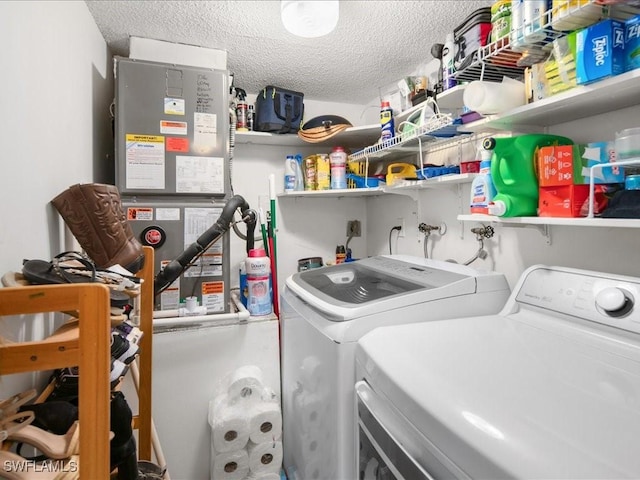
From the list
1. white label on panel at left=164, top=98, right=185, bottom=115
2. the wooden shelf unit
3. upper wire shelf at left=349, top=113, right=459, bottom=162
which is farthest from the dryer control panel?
white label on panel at left=164, top=98, right=185, bottom=115

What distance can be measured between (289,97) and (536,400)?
2.28m

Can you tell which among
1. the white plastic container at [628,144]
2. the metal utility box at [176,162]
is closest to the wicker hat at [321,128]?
the metal utility box at [176,162]

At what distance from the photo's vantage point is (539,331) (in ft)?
3.57

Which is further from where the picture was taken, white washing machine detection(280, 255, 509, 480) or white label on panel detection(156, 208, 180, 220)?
white label on panel detection(156, 208, 180, 220)

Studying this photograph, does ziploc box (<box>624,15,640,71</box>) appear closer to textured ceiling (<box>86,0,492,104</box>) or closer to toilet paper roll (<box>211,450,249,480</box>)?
textured ceiling (<box>86,0,492,104</box>)

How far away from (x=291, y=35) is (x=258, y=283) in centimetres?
138

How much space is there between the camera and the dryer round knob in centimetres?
95

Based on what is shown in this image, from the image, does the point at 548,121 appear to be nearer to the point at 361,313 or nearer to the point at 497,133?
the point at 497,133

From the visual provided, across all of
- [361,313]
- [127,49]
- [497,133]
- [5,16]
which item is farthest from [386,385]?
[127,49]

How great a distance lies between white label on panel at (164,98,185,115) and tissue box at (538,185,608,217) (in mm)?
1733

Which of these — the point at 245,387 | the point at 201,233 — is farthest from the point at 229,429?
the point at 201,233

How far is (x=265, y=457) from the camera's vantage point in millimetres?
1785

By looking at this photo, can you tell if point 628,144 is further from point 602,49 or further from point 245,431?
point 245,431

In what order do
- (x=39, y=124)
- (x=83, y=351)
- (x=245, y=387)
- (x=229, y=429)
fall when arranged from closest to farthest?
(x=83, y=351) < (x=39, y=124) < (x=229, y=429) < (x=245, y=387)
